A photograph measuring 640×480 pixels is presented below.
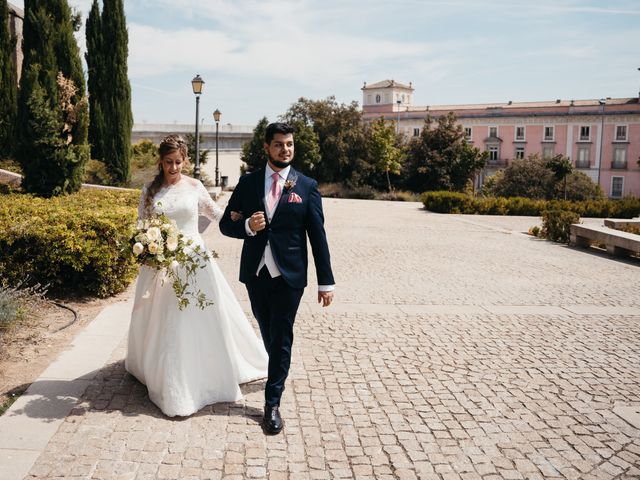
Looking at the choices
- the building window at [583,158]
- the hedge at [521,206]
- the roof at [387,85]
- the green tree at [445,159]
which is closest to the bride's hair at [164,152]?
the hedge at [521,206]

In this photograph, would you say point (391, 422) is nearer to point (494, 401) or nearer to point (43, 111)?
point (494, 401)

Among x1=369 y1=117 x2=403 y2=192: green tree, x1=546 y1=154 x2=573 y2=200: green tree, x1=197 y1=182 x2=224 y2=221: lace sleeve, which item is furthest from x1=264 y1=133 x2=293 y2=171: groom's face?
x1=369 y1=117 x2=403 y2=192: green tree

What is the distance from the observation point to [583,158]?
67.1 metres

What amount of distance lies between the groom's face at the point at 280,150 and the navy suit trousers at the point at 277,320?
752 millimetres

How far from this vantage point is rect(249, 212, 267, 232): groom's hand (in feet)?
12.7

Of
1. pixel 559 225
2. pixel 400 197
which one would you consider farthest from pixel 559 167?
pixel 559 225

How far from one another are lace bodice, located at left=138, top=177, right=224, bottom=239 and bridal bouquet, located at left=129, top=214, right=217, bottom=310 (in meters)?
0.15

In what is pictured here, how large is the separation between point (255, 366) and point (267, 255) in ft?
4.39

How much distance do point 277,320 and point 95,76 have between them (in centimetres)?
2131

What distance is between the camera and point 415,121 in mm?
76812

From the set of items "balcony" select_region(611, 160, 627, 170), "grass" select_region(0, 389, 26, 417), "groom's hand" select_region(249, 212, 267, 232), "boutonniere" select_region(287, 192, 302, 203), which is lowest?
"grass" select_region(0, 389, 26, 417)

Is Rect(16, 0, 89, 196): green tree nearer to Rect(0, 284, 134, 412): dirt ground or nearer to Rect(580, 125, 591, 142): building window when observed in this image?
Rect(0, 284, 134, 412): dirt ground

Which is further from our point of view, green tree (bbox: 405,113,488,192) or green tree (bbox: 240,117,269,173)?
green tree (bbox: 240,117,269,173)

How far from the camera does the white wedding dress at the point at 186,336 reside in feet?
13.5
